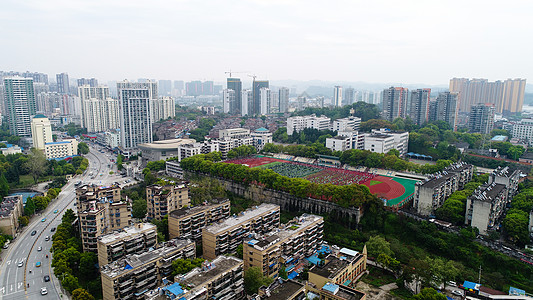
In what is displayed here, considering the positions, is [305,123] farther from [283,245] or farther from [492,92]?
[492,92]

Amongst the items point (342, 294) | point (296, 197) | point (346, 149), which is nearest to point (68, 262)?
point (342, 294)

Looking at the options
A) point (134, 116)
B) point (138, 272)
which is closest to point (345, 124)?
point (134, 116)

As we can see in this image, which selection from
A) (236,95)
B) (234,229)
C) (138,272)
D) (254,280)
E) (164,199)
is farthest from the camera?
(236,95)

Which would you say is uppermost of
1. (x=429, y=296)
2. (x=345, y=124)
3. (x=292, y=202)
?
(x=345, y=124)

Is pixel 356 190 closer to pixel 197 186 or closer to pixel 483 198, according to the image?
pixel 483 198

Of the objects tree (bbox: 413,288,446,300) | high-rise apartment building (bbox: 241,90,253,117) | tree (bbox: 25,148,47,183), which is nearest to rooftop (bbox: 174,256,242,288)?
tree (bbox: 413,288,446,300)

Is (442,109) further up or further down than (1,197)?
further up
